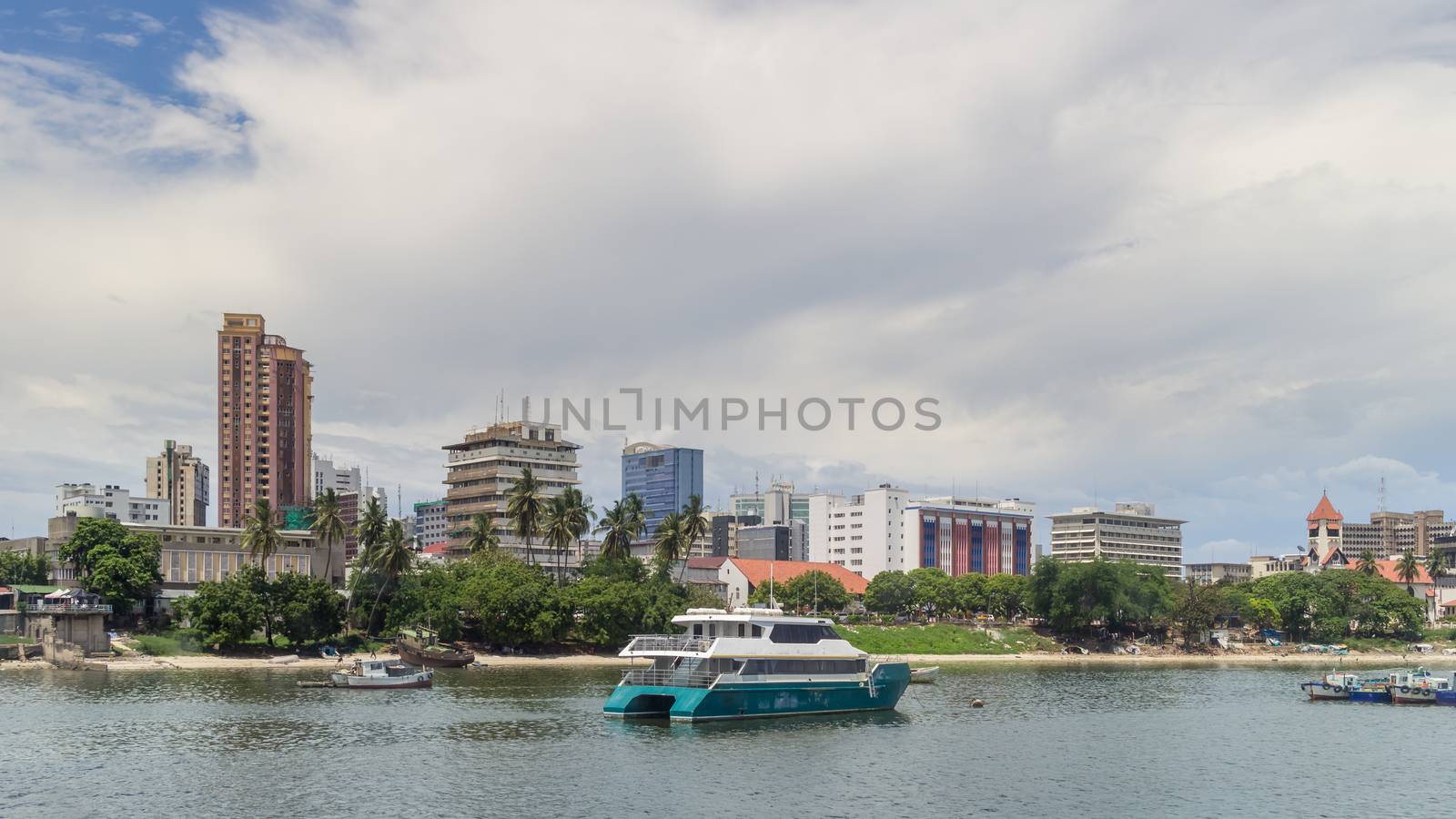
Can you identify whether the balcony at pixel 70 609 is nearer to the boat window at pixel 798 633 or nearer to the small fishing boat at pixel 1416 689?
the boat window at pixel 798 633

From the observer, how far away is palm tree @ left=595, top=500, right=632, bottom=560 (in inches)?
5960

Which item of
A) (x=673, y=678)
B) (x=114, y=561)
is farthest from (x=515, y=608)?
(x=673, y=678)

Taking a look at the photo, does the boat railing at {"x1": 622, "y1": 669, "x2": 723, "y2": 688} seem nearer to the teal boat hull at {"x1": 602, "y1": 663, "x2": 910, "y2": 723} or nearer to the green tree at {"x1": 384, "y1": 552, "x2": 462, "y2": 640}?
the teal boat hull at {"x1": 602, "y1": 663, "x2": 910, "y2": 723}

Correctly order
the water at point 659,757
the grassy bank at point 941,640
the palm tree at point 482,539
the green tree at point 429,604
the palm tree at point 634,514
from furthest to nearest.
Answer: the grassy bank at point 941,640, the palm tree at point 634,514, the palm tree at point 482,539, the green tree at point 429,604, the water at point 659,757

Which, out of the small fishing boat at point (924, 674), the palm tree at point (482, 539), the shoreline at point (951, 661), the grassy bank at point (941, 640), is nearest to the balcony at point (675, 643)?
the shoreline at point (951, 661)

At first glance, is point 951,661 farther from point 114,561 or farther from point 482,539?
point 114,561

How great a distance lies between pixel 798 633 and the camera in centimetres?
8556

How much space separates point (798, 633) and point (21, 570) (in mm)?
106837

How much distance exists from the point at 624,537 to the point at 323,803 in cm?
9982

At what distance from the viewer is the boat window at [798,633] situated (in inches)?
3314

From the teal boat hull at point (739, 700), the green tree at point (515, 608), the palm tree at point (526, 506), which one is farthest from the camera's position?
the palm tree at point (526, 506)

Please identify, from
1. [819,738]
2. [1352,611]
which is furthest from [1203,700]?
[1352,611]

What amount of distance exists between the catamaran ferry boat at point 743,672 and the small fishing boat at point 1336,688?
143 feet

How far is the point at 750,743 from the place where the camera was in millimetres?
72312
